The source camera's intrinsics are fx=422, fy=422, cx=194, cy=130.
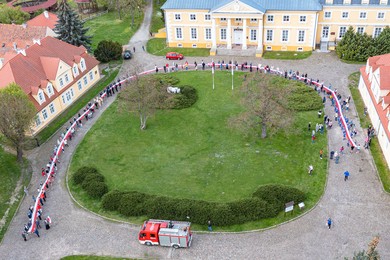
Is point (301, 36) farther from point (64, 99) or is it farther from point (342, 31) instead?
point (64, 99)

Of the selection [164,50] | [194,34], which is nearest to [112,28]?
[164,50]

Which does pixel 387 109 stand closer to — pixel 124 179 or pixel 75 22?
pixel 124 179

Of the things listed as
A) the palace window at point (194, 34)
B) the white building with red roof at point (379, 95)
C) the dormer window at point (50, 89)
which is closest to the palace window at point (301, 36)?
the white building with red roof at point (379, 95)

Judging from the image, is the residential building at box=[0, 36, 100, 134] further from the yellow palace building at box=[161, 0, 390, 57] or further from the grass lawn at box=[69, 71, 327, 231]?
the yellow palace building at box=[161, 0, 390, 57]

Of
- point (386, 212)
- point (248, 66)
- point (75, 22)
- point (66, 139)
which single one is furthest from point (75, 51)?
point (386, 212)

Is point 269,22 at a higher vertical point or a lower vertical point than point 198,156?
higher

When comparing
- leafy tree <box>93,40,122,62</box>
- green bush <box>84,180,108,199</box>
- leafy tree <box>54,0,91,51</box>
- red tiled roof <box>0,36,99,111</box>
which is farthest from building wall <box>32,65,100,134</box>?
green bush <box>84,180,108,199</box>
